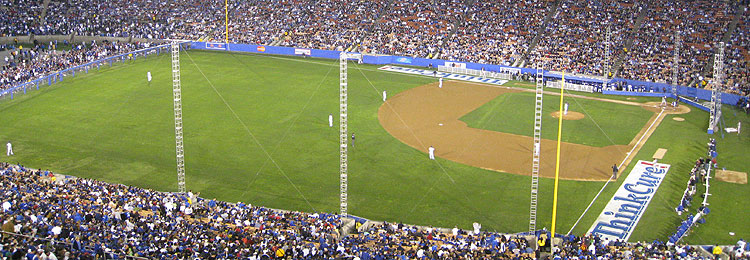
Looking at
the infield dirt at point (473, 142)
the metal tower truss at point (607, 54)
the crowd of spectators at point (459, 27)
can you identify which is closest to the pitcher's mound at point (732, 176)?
the infield dirt at point (473, 142)

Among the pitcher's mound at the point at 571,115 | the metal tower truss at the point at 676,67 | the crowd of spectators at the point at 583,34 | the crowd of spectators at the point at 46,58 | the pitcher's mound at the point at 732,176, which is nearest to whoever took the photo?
the pitcher's mound at the point at 732,176

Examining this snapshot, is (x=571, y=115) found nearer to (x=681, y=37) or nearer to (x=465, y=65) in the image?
(x=465, y=65)

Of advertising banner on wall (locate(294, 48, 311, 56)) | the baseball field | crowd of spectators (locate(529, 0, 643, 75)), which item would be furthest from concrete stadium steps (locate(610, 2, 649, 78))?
advertising banner on wall (locate(294, 48, 311, 56))

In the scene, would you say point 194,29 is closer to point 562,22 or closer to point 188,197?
point 562,22

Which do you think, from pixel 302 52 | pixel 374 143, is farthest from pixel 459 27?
pixel 374 143

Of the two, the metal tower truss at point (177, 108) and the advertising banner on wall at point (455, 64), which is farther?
the advertising banner on wall at point (455, 64)

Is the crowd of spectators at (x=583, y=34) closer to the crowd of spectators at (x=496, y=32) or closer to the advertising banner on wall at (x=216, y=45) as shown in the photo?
the crowd of spectators at (x=496, y=32)
